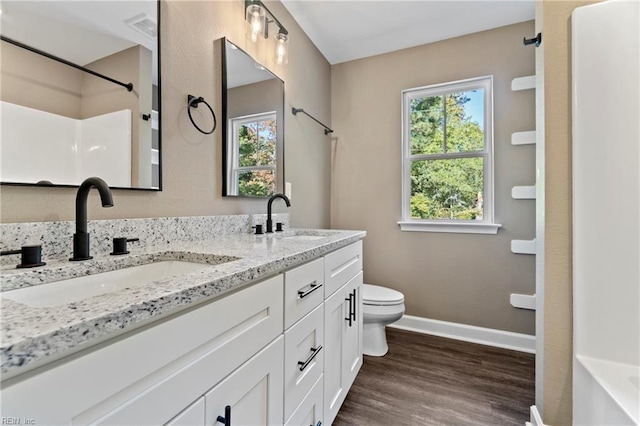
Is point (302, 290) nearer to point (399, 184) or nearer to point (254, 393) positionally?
point (254, 393)

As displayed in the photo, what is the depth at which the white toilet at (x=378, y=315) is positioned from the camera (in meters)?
1.93

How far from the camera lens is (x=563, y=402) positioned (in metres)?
1.18

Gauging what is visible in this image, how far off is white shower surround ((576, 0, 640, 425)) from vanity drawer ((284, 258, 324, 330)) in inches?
41.4

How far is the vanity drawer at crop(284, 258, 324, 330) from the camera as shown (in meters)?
0.89

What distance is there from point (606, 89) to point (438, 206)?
1.41m

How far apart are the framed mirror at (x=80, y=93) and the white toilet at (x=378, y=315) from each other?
60.0 inches

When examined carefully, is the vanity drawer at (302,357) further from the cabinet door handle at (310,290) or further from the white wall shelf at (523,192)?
the white wall shelf at (523,192)

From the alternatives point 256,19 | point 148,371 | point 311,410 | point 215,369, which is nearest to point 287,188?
point 256,19

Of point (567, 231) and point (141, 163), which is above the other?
point (141, 163)

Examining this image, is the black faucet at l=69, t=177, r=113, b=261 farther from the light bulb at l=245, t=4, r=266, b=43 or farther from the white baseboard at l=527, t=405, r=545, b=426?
the white baseboard at l=527, t=405, r=545, b=426

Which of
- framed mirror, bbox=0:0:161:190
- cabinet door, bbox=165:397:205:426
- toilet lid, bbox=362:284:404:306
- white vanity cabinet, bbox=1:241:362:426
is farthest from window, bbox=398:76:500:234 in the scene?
cabinet door, bbox=165:397:205:426

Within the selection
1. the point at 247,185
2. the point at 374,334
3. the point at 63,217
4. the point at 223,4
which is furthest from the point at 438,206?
the point at 63,217

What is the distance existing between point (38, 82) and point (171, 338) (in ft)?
2.80

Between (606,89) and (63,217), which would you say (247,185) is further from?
(606,89)
